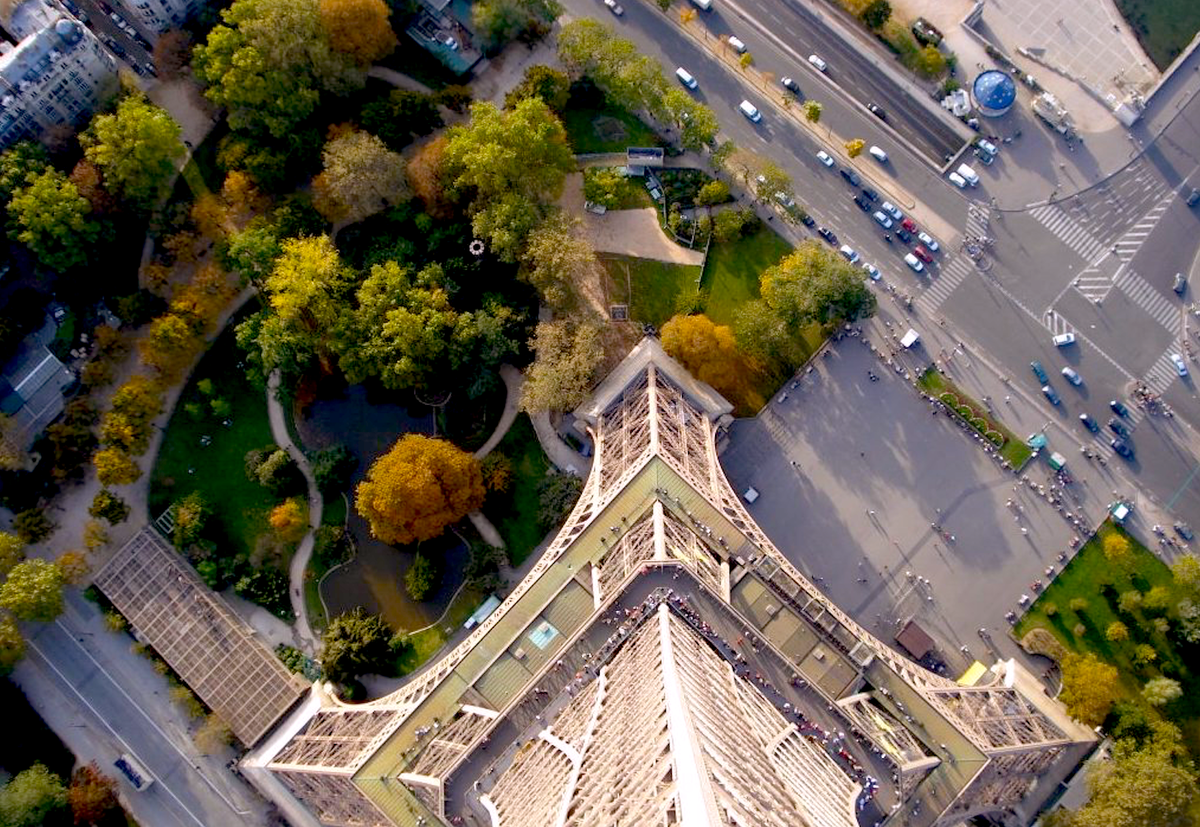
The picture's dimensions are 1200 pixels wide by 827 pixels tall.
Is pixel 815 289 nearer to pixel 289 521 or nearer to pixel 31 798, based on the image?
pixel 289 521

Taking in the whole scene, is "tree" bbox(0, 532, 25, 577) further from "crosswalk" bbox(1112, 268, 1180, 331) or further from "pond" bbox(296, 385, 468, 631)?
"crosswalk" bbox(1112, 268, 1180, 331)

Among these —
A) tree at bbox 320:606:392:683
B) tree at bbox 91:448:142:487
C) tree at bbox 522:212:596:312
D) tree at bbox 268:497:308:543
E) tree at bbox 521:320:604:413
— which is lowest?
tree at bbox 91:448:142:487

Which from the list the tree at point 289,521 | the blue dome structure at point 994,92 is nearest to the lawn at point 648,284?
the blue dome structure at point 994,92

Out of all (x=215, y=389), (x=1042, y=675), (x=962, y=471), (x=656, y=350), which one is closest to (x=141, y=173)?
(x=215, y=389)

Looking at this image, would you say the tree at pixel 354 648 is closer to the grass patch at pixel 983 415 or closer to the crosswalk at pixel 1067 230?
the grass patch at pixel 983 415

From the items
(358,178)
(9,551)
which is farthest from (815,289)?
(9,551)

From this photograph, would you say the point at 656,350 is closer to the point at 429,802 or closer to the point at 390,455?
the point at 390,455

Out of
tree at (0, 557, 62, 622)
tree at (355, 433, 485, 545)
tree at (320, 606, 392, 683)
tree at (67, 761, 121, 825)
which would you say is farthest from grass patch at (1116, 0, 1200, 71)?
tree at (67, 761, 121, 825)
